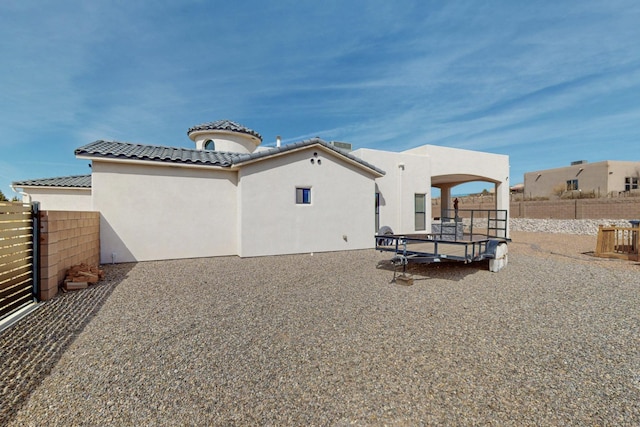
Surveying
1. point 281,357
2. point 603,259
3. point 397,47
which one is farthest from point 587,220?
point 281,357

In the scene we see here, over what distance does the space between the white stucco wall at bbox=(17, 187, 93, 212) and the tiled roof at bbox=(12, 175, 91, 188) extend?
174 mm

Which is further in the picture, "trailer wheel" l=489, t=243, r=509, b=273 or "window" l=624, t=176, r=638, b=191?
"window" l=624, t=176, r=638, b=191

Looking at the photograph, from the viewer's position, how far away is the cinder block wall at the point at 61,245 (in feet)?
18.6

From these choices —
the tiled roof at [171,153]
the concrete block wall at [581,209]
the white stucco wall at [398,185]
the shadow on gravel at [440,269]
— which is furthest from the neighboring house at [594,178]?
the tiled roof at [171,153]

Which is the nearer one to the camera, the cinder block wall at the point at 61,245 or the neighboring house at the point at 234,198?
the cinder block wall at the point at 61,245

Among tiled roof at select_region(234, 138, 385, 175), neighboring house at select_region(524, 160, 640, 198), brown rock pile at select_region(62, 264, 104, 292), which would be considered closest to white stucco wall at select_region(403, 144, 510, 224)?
tiled roof at select_region(234, 138, 385, 175)

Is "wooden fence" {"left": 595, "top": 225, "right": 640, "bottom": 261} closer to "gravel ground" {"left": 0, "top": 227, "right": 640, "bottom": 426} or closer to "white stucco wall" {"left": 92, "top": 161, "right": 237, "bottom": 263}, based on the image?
"gravel ground" {"left": 0, "top": 227, "right": 640, "bottom": 426}

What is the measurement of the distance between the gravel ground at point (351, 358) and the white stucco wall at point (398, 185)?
8265 mm

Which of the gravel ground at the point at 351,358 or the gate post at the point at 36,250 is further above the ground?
the gate post at the point at 36,250

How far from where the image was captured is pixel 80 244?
24.7 feet

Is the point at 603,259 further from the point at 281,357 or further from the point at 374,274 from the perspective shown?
the point at 281,357

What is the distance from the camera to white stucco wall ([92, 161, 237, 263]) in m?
9.77

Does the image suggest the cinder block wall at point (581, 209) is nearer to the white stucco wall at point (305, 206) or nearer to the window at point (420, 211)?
the window at point (420, 211)

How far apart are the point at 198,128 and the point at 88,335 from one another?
14.3 metres
